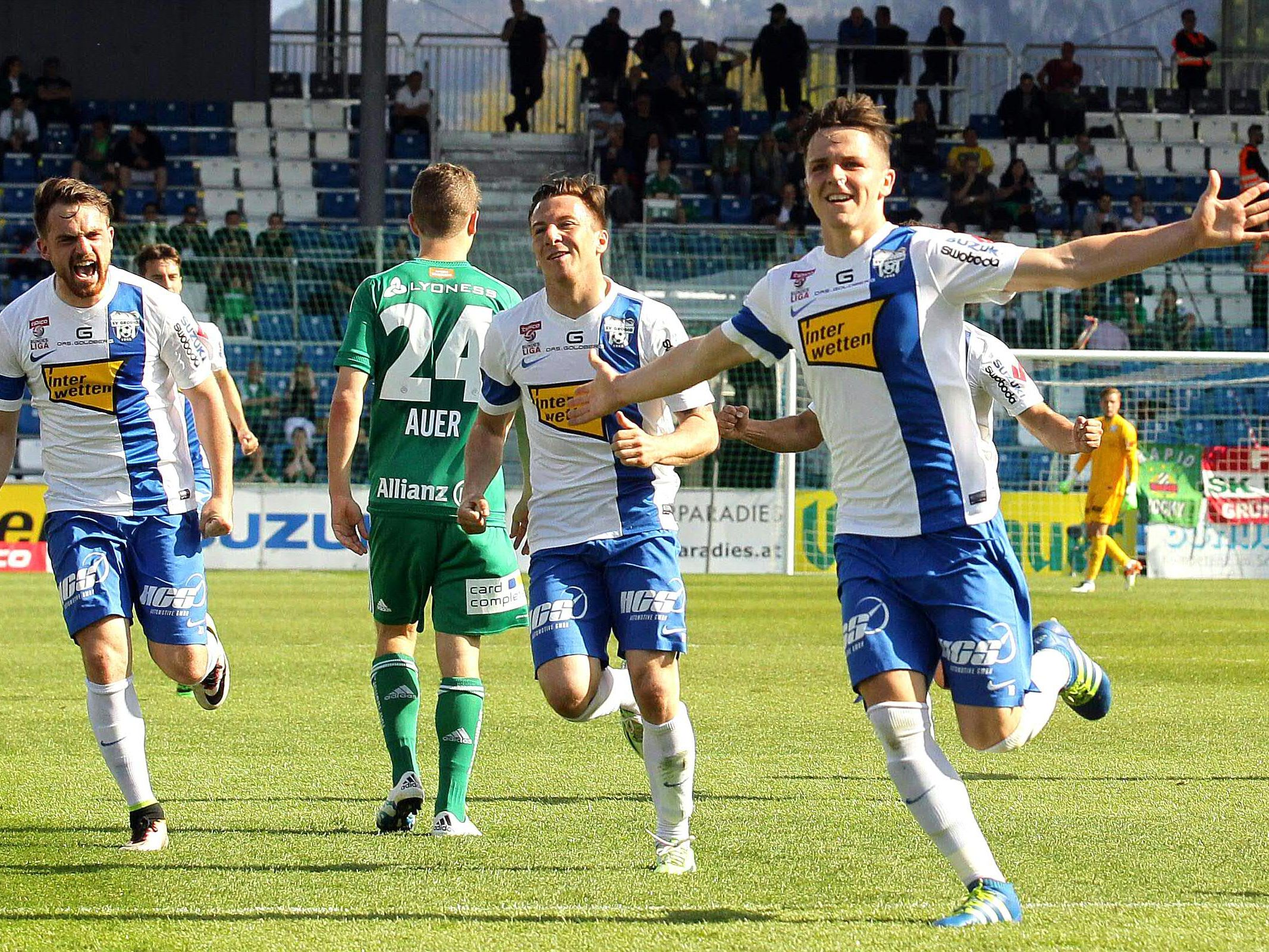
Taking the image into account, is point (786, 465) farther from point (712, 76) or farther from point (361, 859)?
point (361, 859)

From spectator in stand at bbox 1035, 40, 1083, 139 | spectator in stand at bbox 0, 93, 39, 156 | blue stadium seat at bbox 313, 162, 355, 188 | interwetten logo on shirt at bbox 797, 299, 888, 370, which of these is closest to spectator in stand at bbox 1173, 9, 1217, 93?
spectator in stand at bbox 1035, 40, 1083, 139

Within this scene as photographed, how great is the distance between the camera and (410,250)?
826 inches

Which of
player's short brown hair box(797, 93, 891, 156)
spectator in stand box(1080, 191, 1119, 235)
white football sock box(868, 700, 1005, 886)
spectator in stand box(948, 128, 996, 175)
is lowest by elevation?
white football sock box(868, 700, 1005, 886)

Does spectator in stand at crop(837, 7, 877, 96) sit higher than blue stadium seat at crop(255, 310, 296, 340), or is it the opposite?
spectator in stand at crop(837, 7, 877, 96)

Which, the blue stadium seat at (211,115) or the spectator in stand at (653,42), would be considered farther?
the blue stadium seat at (211,115)

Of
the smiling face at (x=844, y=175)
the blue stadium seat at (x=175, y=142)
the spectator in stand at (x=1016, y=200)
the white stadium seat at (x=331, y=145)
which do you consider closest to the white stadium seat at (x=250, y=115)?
the blue stadium seat at (x=175, y=142)

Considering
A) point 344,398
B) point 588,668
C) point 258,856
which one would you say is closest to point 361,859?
point 258,856

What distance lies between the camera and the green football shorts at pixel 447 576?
232 inches

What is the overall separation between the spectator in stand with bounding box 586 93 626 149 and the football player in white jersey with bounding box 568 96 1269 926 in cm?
2127

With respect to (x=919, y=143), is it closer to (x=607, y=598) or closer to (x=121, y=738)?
(x=607, y=598)

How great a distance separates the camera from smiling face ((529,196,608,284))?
5.28 meters

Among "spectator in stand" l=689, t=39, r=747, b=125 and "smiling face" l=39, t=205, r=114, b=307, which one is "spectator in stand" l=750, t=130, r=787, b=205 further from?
"smiling face" l=39, t=205, r=114, b=307

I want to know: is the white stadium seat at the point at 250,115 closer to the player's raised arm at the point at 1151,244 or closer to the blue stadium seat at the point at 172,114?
the blue stadium seat at the point at 172,114

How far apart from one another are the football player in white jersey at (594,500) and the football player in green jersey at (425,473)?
46cm
